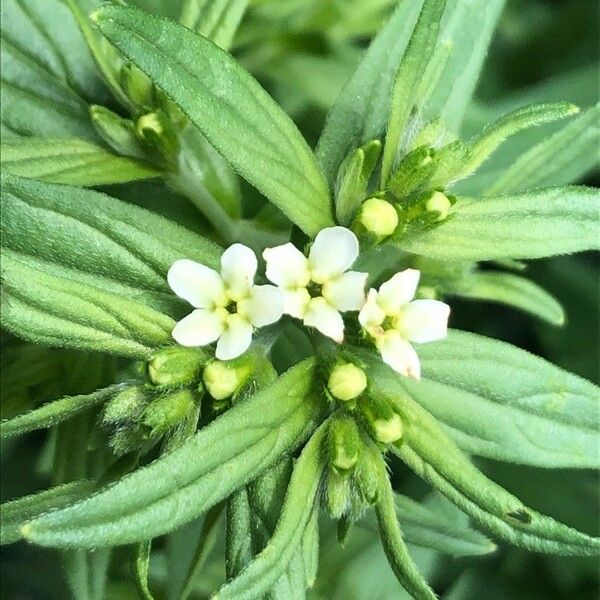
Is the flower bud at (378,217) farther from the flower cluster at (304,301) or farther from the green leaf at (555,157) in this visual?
the green leaf at (555,157)

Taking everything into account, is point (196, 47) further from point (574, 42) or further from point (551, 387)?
point (574, 42)

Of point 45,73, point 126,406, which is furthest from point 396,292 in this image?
point 45,73

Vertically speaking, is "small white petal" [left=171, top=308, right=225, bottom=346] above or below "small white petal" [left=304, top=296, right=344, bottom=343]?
below

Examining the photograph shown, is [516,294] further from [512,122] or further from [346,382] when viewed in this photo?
[346,382]

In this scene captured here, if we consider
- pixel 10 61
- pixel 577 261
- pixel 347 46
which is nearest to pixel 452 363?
pixel 10 61

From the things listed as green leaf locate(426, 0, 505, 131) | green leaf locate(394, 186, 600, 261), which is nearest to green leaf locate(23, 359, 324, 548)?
green leaf locate(394, 186, 600, 261)

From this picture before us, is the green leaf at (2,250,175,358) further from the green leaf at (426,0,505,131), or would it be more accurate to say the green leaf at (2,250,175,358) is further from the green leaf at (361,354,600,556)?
the green leaf at (426,0,505,131)
